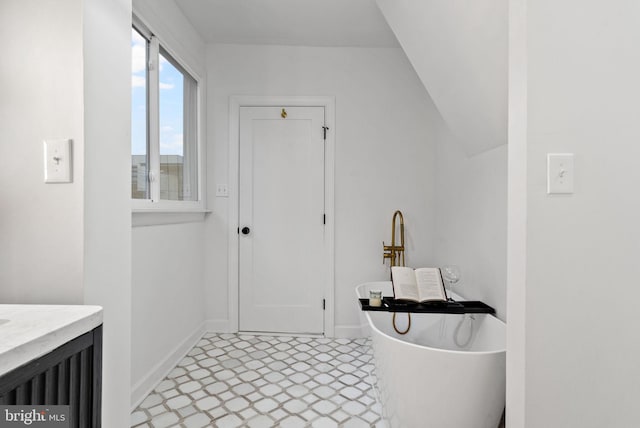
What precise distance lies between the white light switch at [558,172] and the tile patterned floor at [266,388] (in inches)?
56.1

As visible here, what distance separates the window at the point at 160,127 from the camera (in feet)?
6.48

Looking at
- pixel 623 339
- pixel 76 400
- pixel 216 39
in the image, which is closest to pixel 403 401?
pixel 623 339

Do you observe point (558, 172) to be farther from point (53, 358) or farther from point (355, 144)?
point (355, 144)

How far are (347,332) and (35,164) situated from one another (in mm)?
2573

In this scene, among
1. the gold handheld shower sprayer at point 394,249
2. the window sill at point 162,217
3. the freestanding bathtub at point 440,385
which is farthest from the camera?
the gold handheld shower sprayer at point 394,249

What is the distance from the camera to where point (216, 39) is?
2898mm

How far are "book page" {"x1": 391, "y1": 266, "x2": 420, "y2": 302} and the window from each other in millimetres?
1483

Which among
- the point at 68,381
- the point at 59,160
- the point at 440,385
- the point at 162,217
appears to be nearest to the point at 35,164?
the point at 59,160

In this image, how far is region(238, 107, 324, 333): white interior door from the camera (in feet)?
9.82

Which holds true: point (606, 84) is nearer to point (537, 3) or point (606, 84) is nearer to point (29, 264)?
point (537, 3)

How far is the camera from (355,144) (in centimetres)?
299

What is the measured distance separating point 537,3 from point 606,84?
0.32m

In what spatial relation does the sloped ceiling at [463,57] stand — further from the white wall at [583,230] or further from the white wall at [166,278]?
the white wall at [166,278]

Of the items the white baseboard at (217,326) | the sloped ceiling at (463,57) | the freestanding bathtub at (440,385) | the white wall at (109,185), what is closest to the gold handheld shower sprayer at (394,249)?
the sloped ceiling at (463,57)
